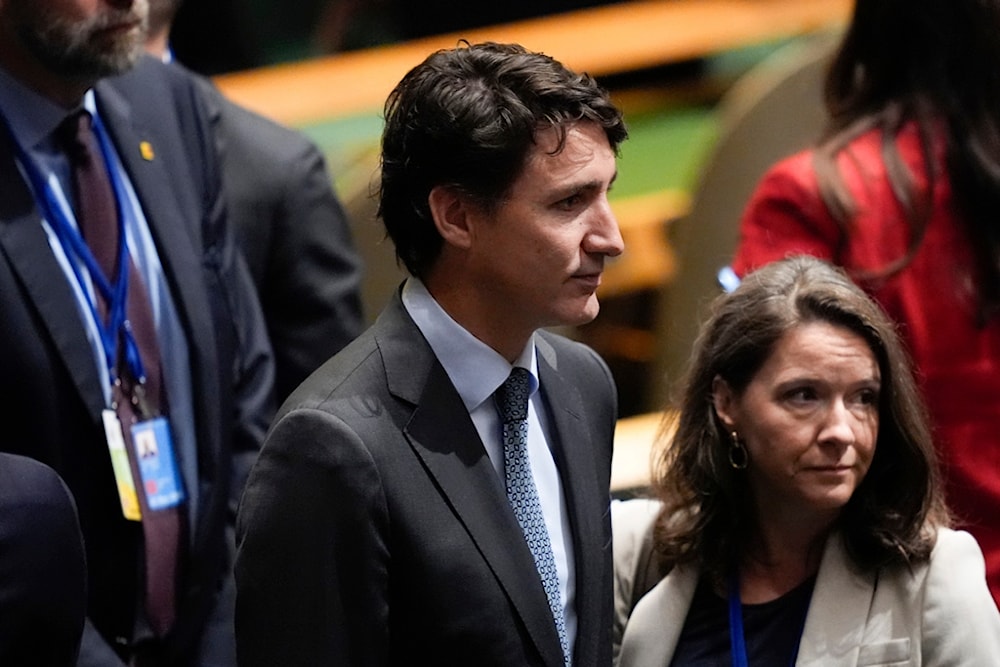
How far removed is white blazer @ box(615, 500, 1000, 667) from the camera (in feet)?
7.95

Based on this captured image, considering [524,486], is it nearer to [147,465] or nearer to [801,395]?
[801,395]

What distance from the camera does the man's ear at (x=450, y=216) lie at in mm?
2240

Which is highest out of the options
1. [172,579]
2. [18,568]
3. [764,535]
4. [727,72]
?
[18,568]

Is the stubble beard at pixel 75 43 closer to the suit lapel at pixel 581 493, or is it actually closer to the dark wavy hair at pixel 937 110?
the suit lapel at pixel 581 493

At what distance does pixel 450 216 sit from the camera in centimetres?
225

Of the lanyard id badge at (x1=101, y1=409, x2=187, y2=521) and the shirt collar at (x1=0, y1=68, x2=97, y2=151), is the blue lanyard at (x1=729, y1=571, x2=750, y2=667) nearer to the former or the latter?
the lanyard id badge at (x1=101, y1=409, x2=187, y2=521)

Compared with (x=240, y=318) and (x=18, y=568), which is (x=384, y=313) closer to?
(x=18, y=568)

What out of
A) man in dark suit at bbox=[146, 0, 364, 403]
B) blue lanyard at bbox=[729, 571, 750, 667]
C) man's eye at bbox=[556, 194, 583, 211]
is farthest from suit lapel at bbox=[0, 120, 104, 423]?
blue lanyard at bbox=[729, 571, 750, 667]

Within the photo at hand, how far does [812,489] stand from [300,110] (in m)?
3.83

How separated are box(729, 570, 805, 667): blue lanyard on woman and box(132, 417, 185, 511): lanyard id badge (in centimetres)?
88

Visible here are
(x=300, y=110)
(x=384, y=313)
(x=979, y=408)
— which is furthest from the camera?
(x=300, y=110)

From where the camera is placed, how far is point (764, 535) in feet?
8.48

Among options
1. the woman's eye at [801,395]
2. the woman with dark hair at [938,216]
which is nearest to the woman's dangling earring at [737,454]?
A: the woman's eye at [801,395]

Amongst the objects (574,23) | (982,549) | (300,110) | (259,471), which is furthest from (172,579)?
(574,23)
